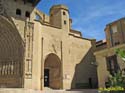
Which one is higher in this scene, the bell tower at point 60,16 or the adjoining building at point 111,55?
the bell tower at point 60,16

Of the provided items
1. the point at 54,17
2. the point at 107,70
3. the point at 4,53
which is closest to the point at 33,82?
the point at 4,53

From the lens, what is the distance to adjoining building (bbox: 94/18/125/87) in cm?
1878

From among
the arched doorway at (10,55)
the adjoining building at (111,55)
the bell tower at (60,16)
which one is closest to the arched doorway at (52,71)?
the bell tower at (60,16)

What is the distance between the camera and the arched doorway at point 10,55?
1792 centimetres

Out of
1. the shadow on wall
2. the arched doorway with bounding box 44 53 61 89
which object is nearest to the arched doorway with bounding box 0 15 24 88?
the arched doorway with bounding box 44 53 61 89

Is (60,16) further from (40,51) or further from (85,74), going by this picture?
(85,74)

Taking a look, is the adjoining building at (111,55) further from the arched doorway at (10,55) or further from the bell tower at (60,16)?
the arched doorway at (10,55)

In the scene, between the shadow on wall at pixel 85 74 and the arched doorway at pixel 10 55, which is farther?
the shadow on wall at pixel 85 74

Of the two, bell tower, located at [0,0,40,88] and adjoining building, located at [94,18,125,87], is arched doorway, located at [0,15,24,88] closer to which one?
bell tower, located at [0,0,40,88]

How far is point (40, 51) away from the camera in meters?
20.0

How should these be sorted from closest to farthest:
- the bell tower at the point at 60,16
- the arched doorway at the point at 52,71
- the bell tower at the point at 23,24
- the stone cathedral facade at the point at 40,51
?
1. the bell tower at the point at 23,24
2. the stone cathedral facade at the point at 40,51
3. the arched doorway at the point at 52,71
4. the bell tower at the point at 60,16

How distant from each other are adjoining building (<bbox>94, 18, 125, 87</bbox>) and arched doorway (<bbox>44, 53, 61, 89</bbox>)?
13.5ft

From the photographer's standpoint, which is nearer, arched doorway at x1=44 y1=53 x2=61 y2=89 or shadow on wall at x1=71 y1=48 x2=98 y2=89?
arched doorway at x1=44 y1=53 x2=61 y2=89

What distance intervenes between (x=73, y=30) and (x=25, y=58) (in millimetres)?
11372
